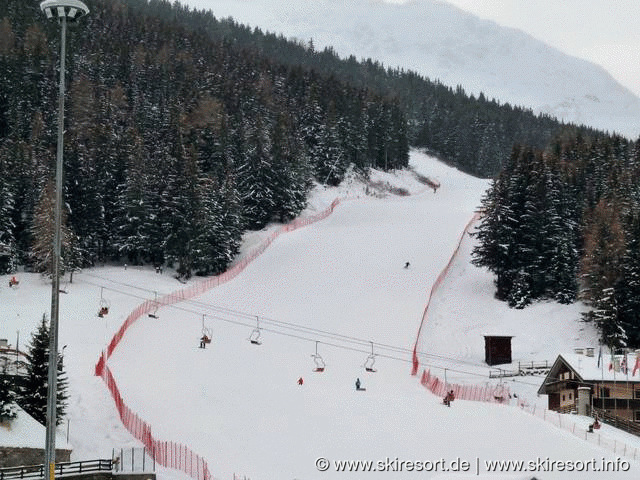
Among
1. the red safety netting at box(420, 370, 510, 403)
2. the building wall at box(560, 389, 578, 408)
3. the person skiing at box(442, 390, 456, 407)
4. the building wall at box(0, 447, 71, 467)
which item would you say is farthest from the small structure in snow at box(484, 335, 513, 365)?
the building wall at box(0, 447, 71, 467)

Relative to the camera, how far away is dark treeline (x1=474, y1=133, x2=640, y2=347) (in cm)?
6284

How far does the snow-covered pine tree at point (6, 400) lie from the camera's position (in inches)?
1171

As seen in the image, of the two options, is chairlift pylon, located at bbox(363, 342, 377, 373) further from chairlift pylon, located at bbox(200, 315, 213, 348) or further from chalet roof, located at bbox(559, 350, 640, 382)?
chalet roof, located at bbox(559, 350, 640, 382)

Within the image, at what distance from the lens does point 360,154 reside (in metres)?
118

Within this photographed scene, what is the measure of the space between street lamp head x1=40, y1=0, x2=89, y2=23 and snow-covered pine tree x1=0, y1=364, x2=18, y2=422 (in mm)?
16216

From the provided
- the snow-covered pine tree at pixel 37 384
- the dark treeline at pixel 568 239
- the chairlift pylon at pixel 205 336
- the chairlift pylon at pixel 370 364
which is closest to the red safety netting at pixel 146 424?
the snow-covered pine tree at pixel 37 384

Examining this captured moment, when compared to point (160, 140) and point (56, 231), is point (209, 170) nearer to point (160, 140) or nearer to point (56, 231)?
point (160, 140)

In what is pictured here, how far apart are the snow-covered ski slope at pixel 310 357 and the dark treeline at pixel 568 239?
2.87 m

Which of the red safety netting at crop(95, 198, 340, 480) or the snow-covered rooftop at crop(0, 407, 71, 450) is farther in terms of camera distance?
the red safety netting at crop(95, 198, 340, 480)

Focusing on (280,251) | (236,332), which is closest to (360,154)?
(280,251)

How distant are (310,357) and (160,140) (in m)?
43.9

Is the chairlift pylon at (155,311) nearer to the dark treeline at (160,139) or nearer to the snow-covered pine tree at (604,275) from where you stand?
the dark treeline at (160,139)

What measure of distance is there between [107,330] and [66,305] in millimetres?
6577

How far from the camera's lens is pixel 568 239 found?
74375 mm
